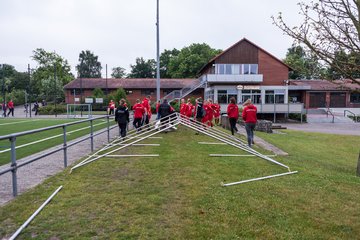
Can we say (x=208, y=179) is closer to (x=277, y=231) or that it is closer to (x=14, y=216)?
(x=277, y=231)

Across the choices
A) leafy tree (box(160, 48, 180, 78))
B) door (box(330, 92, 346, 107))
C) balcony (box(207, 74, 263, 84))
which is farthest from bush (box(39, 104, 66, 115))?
leafy tree (box(160, 48, 180, 78))

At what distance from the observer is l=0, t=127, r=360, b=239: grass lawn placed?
156 inches

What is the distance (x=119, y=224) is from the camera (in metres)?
4.14

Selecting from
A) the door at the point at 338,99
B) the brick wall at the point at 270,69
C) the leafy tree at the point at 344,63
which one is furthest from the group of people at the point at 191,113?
the door at the point at 338,99

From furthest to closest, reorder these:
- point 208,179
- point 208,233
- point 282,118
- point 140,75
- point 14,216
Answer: point 140,75 → point 282,118 → point 208,179 → point 14,216 → point 208,233

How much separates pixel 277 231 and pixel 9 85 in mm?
96558

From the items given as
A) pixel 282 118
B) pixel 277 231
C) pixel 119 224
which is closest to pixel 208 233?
pixel 277 231

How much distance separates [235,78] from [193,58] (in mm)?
28376

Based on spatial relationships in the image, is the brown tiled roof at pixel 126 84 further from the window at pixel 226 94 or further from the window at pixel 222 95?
the window at pixel 226 94

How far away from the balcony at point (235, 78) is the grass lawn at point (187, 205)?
116 feet

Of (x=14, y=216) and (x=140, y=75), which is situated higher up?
(x=140, y=75)

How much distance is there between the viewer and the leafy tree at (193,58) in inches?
2749

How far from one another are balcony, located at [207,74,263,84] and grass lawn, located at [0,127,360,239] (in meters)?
35.3

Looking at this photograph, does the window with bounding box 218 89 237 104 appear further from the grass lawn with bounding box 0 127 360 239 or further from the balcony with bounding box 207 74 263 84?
the grass lawn with bounding box 0 127 360 239
